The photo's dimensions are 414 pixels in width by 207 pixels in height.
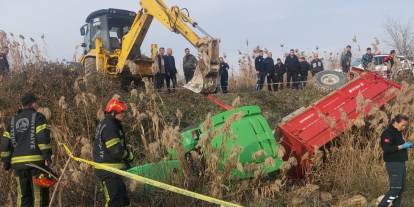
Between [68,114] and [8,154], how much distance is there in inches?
115

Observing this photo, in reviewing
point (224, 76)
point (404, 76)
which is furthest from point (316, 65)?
point (404, 76)

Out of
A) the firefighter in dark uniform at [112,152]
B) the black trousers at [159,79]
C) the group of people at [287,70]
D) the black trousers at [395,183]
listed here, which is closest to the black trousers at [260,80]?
the group of people at [287,70]

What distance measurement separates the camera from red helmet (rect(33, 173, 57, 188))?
21.0 ft

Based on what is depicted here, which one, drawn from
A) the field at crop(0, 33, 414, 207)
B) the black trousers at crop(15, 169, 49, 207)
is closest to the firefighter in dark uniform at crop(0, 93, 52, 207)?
the black trousers at crop(15, 169, 49, 207)

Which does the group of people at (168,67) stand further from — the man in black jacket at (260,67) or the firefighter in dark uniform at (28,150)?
the firefighter in dark uniform at (28,150)

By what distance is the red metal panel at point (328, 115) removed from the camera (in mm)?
8094

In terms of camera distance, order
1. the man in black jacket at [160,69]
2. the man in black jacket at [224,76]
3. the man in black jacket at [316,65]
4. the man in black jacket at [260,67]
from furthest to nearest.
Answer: the man in black jacket at [316,65] < the man in black jacket at [224,76] < the man in black jacket at [260,67] < the man in black jacket at [160,69]

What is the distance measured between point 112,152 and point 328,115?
169 inches

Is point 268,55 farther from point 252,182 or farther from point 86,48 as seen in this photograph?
point 252,182

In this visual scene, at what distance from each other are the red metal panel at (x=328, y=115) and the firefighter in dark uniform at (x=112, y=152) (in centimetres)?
314

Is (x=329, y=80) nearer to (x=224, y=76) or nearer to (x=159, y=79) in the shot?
(x=224, y=76)

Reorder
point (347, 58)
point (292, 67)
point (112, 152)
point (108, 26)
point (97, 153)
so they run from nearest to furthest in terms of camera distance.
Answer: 1. point (112, 152)
2. point (97, 153)
3. point (108, 26)
4. point (292, 67)
5. point (347, 58)

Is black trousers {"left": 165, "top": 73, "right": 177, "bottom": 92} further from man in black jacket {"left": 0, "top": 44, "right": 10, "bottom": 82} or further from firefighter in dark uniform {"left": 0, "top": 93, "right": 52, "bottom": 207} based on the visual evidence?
firefighter in dark uniform {"left": 0, "top": 93, "right": 52, "bottom": 207}

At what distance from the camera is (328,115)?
8625 mm
